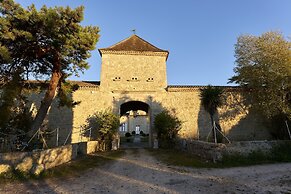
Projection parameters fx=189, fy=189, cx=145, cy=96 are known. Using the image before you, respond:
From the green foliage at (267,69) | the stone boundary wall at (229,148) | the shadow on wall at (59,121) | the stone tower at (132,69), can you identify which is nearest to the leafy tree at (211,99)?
the green foliage at (267,69)

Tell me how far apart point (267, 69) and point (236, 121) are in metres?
5.47

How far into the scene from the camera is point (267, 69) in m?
13.6

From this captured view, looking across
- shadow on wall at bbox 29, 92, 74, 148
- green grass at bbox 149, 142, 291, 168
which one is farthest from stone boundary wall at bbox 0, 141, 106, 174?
shadow on wall at bbox 29, 92, 74, 148

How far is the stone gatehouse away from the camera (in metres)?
16.7

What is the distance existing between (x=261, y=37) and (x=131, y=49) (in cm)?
1118

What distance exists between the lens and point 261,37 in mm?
14547

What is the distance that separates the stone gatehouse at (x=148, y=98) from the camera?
16.7m

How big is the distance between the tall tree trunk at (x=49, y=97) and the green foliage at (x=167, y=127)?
28.4 ft

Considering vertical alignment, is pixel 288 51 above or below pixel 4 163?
above

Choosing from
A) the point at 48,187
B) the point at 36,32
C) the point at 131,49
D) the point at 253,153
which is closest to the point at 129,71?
the point at 131,49

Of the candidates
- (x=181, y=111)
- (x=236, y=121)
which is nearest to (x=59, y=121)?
(x=181, y=111)

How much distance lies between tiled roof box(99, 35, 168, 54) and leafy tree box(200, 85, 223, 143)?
20.6ft

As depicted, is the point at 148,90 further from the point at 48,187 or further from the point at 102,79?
the point at 48,187

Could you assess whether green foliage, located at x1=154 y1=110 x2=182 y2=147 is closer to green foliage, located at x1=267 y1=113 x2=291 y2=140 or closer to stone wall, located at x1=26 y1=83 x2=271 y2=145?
stone wall, located at x1=26 y1=83 x2=271 y2=145
